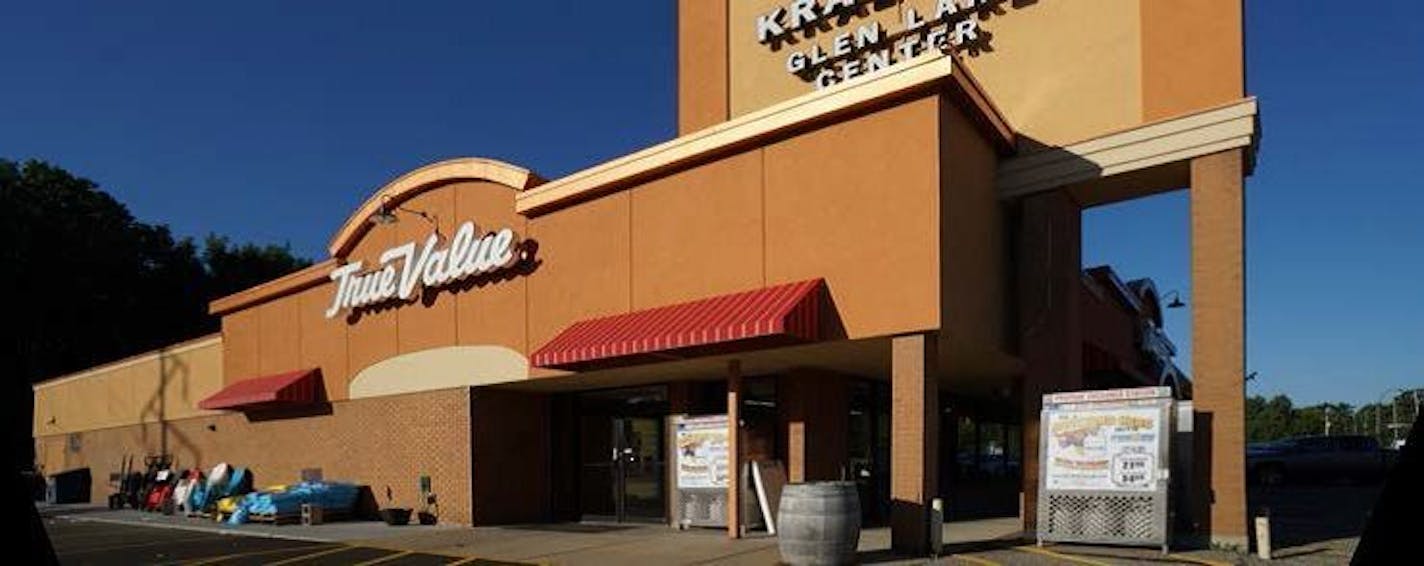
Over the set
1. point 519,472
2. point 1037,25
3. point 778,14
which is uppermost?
point 778,14

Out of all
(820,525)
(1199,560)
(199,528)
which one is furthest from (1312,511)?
(199,528)

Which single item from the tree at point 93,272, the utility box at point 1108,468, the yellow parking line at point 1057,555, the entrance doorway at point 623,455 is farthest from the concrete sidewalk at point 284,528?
the tree at point 93,272

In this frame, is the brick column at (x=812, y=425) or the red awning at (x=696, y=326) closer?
the red awning at (x=696, y=326)

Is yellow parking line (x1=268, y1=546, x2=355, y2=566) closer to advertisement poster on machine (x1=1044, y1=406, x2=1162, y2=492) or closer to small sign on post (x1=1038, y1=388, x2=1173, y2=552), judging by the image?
small sign on post (x1=1038, y1=388, x2=1173, y2=552)

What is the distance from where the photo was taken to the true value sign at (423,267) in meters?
20.4

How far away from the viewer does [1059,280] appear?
17.8 m

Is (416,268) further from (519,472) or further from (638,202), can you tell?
(638,202)

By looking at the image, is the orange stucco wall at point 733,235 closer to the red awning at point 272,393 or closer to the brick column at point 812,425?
the brick column at point 812,425

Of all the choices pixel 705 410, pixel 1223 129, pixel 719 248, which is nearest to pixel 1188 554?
pixel 1223 129

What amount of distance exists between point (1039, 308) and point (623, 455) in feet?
26.5

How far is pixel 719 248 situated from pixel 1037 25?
265 inches

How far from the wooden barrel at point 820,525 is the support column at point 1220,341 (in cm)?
484

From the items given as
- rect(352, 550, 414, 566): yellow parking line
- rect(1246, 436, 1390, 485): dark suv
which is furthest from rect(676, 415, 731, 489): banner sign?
rect(1246, 436, 1390, 485): dark suv

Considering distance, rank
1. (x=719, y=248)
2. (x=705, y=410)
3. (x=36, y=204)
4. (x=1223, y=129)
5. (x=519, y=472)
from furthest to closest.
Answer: (x=36, y=204) < (x=519, y=472) < (x=705, y=410) < (x=719, y=248) < (x=1223, y=129)
